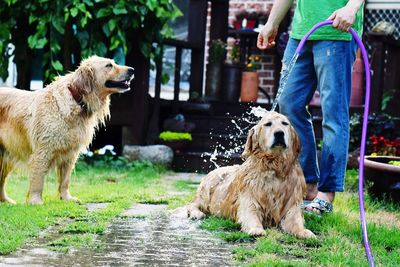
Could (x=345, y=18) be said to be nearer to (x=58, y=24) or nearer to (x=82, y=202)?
(x=82, y=202)

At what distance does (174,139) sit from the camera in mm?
8023

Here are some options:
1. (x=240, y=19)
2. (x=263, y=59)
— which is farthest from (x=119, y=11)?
(x=263, y=59)

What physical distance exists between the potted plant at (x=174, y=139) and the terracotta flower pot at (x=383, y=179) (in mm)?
2776

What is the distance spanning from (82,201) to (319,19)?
219 centimetres

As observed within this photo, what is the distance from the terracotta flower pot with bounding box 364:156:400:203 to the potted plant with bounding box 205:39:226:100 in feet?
11.7

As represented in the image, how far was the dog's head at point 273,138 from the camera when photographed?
4086 mm

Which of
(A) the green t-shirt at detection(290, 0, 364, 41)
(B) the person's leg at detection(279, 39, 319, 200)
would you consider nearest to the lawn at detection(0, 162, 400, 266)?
(B) the person's leg at detection(279, 39, 319, 200)

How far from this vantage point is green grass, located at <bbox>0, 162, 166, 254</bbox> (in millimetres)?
3963

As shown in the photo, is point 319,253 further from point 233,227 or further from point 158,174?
point 158,174

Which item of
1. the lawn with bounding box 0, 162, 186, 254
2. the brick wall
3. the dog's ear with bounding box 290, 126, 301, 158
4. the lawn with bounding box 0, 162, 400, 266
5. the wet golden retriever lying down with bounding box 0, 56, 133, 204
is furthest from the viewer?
the brick wall

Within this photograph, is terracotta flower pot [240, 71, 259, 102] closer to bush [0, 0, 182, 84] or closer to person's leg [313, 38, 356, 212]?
bush [0, 0, 182, 84]

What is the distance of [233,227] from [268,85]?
19.2 feet

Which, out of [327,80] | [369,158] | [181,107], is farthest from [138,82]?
[327,80]

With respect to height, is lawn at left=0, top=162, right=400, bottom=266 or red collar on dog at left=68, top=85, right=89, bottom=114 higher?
red collar on dog at left=68, top=85, right=89, bottom=114
